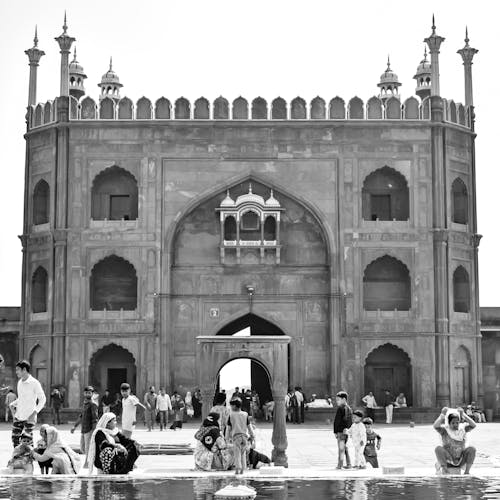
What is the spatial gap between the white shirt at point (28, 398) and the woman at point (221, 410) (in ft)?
8.50

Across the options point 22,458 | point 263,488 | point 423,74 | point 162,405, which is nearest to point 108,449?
point 22,458

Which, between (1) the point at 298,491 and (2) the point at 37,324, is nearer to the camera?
(1) the point at 298,491

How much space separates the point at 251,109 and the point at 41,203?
6548mm

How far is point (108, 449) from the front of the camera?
14602 mm

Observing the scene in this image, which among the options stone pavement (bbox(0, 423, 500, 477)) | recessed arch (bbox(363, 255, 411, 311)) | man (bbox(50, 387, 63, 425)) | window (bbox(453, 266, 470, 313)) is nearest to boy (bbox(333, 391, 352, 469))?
stone pavement (bbox(0, 423, 500, 477))

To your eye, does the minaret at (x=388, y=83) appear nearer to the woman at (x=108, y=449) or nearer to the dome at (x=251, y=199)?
the dome at (x=251, y=199)

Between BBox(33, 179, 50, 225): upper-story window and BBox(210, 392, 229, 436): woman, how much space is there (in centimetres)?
1873

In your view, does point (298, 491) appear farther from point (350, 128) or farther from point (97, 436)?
point (350, 128)

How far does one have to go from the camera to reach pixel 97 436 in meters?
14.4

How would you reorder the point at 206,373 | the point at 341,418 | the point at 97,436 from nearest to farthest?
the point at 97,436, the point at 341,418, the point at 206,373

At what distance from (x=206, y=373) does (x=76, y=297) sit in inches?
597

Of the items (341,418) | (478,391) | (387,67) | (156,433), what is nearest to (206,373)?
(341,418)

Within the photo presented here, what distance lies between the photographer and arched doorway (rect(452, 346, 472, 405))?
1303 inches

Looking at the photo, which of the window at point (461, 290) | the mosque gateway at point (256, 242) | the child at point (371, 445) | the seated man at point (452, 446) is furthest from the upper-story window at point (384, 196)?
the seated man at point (452, 446)
